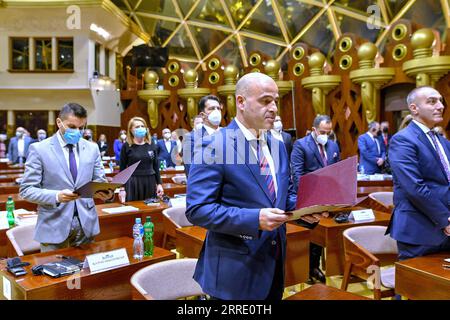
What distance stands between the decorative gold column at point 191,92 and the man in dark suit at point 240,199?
11.9m

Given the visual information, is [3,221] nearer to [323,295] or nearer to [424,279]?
[323,295]

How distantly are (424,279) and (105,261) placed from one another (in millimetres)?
1782

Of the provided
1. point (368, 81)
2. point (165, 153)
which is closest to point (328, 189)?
point (165, 153)

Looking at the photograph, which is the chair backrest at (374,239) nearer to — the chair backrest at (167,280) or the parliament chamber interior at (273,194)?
the parliament chamber interior at (273,194)

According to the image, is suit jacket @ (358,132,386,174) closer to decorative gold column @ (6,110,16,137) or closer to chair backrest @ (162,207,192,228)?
chair backrest @ (162,207,192,228)

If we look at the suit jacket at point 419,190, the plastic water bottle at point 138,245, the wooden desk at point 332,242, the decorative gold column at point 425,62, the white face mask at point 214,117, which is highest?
the decorative gold column at point 425,62

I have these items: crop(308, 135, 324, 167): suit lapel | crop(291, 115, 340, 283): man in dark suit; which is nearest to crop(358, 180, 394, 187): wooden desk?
crop(291, 115, 340, 283): man in dark suit

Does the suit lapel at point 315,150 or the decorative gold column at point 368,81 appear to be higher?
the decorative gold column at point 368,81

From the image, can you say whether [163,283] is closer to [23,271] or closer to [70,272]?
[70,272]

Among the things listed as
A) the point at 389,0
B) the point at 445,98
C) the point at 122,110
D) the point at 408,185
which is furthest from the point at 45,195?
the point at 122,110

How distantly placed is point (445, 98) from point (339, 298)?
284 inches

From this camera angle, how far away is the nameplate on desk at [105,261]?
236 cm

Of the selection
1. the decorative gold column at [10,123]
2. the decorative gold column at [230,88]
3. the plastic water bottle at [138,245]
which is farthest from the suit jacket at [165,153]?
the decorative gold column at [10,123]

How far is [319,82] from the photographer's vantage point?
10273mm
